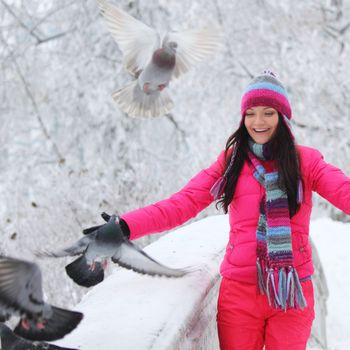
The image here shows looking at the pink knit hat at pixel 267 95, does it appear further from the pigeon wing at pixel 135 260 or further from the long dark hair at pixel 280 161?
the pigeon wing at pixel 135 260

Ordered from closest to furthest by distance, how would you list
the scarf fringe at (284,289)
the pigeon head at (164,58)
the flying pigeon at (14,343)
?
the flying pigeon at (14,343), the scarf fringe at (284,289), the pigeon head at (164,58)

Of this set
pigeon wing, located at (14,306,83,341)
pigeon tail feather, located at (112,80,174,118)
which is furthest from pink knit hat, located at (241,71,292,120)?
pigeon tail feather, located at (112,80,174,118)

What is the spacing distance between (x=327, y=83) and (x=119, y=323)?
6.47m

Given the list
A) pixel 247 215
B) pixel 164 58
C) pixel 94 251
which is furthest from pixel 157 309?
pixel 164 58

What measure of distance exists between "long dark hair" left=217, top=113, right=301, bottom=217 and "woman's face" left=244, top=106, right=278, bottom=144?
2 centimetres

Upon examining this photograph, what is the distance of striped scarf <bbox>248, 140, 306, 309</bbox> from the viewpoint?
5.62 feet

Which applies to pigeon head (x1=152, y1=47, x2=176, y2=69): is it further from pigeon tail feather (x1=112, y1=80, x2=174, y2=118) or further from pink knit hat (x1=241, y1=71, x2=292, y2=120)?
pink knit hat (x1=241, y1=71, x2=292, y2=120)

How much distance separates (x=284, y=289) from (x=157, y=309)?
1.26 ft

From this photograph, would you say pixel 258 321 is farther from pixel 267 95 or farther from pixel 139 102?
pixel 139 102

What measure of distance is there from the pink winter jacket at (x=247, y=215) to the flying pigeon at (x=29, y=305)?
0.54m

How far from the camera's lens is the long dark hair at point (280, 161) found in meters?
1.77

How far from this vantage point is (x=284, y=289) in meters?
1.71

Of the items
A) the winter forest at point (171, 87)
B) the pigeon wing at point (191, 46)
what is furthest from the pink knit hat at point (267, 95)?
the winter forest at point (171, 87)

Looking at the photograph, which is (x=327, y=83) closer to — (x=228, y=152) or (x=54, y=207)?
(x=54, y=207)
